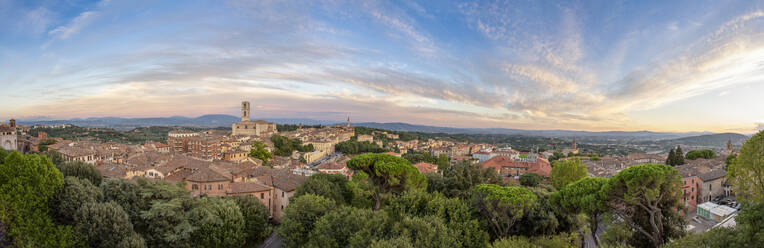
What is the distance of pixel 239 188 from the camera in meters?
27.1

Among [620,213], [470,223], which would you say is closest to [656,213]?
[620,213]

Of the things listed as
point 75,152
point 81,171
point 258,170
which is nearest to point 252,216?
point 258,170

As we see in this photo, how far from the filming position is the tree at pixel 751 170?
406 inches

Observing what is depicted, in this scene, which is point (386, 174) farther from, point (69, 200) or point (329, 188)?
point (69, 200)

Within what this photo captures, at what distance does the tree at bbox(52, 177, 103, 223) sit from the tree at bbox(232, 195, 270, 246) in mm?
8419

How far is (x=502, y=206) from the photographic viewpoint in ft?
55.8

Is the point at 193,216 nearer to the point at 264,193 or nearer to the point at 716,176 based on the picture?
the point at 264,193

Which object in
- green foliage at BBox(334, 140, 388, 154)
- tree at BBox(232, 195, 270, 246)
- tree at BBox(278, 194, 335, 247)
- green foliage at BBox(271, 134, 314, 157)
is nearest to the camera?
tree at BBox(278, 194, 335, 247)

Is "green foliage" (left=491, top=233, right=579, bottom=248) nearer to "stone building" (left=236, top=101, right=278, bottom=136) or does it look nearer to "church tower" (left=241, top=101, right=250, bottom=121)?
"stone building" (left=236, top=101, right=278, bottom=136)

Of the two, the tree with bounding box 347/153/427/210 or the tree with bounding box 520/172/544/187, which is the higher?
the tree with bounding box 347/153/427/210

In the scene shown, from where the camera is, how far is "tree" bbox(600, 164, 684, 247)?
14.3m

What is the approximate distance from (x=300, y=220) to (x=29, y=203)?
1376cm

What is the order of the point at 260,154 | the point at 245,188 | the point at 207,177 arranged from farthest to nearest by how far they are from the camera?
the point at 260,154
the point at 207,177
the point at 245,188

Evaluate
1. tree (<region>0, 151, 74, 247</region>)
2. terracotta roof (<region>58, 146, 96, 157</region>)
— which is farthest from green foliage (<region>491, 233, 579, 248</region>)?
terracotta roof (<region>58, 146, 96, 157</region>)
